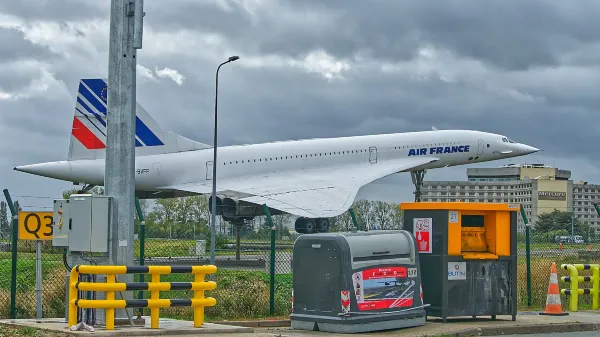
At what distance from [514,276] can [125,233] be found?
6.50 meters

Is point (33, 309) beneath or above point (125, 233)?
beneath

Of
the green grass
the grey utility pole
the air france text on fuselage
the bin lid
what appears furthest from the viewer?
the air france text on fuselage

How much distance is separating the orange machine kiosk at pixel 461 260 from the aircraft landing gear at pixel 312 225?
1120 inches

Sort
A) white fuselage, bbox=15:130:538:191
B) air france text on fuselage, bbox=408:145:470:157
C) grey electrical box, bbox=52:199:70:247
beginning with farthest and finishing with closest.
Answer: air france text on fuselage, bbox=408:145:470:157 < white fuselage, bbox=15:130:538:191 < grey electrical box, bbox=52:199:70:247

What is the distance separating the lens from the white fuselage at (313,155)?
4841 cm

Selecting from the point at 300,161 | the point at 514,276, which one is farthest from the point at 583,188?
the point at 514,276

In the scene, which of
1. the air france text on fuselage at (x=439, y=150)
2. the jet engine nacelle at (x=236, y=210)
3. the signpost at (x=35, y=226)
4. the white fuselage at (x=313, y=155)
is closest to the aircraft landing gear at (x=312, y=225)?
the jet engine nacelle at (x=236, y=210)

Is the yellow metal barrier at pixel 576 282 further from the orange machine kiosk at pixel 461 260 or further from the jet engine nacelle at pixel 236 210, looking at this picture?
the jet engine nacelle at pixel 236 210

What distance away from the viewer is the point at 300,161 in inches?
1998

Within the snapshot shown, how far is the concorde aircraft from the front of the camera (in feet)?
151

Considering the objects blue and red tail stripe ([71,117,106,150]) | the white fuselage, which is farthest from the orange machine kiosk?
the white fuselage

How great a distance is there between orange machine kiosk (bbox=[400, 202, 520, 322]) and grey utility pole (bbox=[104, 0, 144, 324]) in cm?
474

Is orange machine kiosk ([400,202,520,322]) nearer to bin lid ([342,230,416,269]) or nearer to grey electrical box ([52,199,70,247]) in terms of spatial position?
bin lid ([342,230,416,269])

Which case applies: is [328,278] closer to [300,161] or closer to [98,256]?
[98,256]
